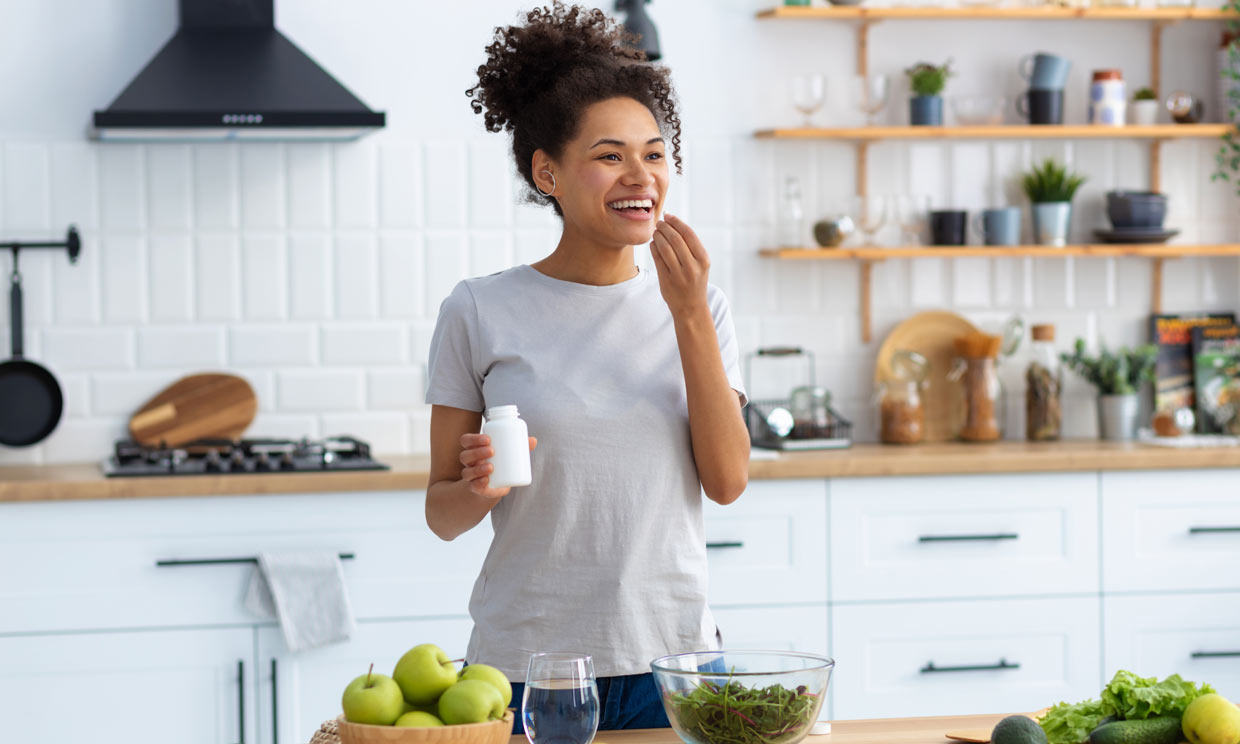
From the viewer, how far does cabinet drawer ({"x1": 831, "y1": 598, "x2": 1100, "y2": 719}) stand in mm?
3100

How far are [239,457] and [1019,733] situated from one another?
7.27 ft

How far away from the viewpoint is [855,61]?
149 inches

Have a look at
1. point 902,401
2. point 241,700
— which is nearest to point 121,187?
point 241,700

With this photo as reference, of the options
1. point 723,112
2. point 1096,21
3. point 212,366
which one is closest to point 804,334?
point 723,112

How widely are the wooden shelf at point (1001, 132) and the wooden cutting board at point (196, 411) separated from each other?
156cm

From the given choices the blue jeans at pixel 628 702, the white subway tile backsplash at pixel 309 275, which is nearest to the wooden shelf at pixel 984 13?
the white subway tile backsplash at pixel 309 275

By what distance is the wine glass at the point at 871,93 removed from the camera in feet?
12.0

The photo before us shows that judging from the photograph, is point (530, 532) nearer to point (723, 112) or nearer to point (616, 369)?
Answer: point (616, 369)

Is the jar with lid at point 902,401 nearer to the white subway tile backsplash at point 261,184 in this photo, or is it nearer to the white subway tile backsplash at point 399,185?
the white subway tile backsplash at point 399,185

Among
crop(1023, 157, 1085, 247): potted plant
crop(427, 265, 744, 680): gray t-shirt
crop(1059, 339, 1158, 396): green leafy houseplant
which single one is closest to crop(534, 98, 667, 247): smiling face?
crop(427, 265, 744, 680): gray t-shirt

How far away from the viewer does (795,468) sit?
121 inches

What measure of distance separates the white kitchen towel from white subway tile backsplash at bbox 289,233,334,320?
86 cm

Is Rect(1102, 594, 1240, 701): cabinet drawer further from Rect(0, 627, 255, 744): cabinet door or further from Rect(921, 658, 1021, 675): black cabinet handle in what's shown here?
Rect(0, 627, 255, 744): cabinet door

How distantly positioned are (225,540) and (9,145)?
128 cm
